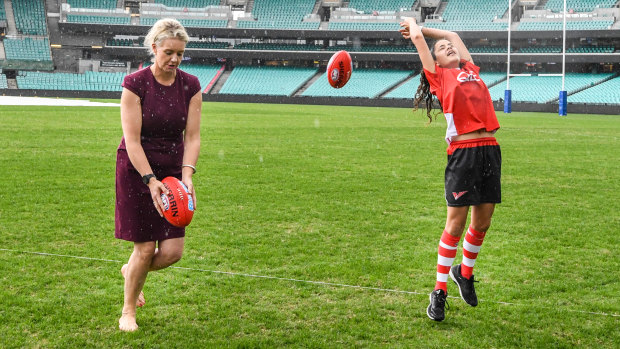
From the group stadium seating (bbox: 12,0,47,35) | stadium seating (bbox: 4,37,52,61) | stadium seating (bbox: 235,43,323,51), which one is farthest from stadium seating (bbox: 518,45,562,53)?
stadium seating (bbox: 12,0,47,35)

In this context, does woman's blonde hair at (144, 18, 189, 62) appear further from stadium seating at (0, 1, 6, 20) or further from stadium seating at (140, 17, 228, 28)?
stadium seating at (0, 1, 6, 20)

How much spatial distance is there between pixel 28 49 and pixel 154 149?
6315cm

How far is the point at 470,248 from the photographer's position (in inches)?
205

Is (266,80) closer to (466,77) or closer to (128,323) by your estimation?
(466,77)

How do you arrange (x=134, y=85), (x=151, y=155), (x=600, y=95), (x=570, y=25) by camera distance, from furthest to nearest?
1. (x=570, y=25)
2. (x=600, y=95)
3. (x=151, y=155)
4. (x=134, y=85)

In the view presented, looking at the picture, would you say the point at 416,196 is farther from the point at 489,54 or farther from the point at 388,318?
the point at 489,54

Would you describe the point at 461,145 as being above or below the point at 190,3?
below

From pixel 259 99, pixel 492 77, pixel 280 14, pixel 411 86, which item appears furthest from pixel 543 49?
pixel 280 14

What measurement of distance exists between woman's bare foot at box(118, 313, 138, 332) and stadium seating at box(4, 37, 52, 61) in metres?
61.5

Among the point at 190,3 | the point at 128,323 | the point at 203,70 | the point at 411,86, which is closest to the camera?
the point at 128,323

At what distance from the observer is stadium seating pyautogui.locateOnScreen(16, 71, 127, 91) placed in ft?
186

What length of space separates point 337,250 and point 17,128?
1645 cm

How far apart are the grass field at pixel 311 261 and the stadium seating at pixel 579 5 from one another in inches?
1888

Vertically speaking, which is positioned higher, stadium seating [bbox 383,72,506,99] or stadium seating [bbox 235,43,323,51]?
stadium seating [bbox 235,43,323,51]
